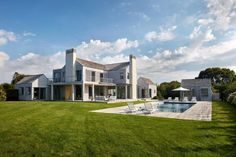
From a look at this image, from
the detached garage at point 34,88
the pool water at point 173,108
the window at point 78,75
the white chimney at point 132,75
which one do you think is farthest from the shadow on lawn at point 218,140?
the detached garage at point 34,88

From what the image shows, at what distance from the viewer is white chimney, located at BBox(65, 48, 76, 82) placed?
29.7 m

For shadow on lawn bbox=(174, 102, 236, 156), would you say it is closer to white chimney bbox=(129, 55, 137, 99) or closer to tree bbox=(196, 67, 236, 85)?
white chimney bbox=(129, 55, 137, 99)

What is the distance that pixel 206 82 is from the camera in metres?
33.8

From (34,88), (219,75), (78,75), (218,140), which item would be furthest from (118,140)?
(219,75)

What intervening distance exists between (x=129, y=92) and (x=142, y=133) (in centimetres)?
2836

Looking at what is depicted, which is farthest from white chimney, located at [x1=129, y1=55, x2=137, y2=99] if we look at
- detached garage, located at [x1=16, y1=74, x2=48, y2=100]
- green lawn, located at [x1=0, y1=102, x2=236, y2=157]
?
green lawn, located at [x1=0, y1=102, x2=236, y2=157]

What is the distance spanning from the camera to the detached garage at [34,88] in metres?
30.9

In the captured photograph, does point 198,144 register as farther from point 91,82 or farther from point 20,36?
point 91,82

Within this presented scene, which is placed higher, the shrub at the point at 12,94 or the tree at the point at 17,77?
the tree at the point at 17,77

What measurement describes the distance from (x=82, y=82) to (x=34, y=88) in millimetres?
9989

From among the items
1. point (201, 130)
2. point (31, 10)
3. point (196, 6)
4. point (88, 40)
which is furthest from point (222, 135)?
point (88, 40)

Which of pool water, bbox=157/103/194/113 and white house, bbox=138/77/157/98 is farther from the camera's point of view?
white house, bbox=138/77/157/98

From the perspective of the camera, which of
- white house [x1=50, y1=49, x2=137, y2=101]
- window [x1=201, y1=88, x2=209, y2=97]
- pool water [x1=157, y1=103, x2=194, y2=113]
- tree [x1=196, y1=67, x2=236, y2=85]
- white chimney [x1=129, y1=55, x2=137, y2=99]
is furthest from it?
tree [x1=196, y1=67, x2=236, y2=85]

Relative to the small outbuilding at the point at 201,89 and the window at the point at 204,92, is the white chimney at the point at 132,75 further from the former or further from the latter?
the window at the point at 204,92
